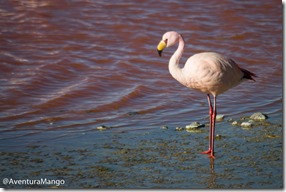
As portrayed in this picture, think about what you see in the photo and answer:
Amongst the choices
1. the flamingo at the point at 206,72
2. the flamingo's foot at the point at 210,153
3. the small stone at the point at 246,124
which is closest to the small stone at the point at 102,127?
the flamingo at the point at 206,72

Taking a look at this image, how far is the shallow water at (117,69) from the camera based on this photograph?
299 inches

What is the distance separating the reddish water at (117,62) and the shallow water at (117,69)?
0.06 feet

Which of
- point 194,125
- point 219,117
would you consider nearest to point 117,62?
point 219,117

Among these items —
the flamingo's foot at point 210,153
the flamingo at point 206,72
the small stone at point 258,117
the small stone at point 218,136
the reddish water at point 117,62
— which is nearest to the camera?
the flamingo's foot at point 210,153

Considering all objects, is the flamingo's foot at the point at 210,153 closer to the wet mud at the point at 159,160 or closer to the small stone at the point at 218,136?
the wet mud at the point at 159,160

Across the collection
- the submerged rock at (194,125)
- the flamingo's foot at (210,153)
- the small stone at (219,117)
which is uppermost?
the flamingo's foot at (210,153)

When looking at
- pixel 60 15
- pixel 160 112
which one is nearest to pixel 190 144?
pixel 160 112

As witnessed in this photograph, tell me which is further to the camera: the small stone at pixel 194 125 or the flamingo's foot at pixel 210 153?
the small stone at pixel 194 125

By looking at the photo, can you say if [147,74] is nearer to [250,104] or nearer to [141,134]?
[250,104]

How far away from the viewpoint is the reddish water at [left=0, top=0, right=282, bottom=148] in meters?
8.21

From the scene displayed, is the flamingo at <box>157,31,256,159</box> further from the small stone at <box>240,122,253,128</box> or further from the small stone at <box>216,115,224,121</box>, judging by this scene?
the small stone at <box>216,115,224,121</box>

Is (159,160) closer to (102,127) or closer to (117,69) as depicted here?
(102,127)

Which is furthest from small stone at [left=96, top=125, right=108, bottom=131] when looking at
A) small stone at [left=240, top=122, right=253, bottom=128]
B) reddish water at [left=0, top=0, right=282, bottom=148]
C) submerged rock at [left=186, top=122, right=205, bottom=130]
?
small stone at [left=240, top=122, right=253, bottom=128]

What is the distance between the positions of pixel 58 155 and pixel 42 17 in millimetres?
5839
